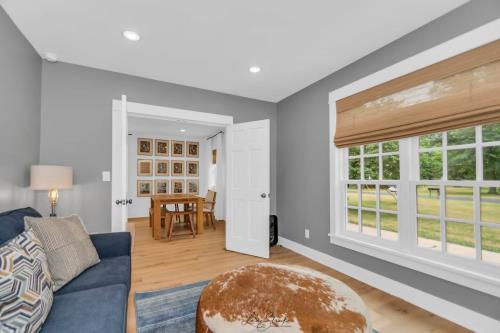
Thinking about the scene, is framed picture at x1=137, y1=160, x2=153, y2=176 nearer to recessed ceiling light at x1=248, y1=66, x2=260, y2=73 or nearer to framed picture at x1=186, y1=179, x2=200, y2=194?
framed picture at x1=186, y1=179, x2=200, y2=194

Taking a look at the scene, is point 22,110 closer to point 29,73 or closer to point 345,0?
point 29,73

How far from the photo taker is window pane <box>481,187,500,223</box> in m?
1.69

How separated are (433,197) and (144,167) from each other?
20.8ft

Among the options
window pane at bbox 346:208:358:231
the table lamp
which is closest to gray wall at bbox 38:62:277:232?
the table lamp

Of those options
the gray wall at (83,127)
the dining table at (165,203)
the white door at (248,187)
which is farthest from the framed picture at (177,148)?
the gray wall at (83,127)

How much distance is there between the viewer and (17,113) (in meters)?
2.13

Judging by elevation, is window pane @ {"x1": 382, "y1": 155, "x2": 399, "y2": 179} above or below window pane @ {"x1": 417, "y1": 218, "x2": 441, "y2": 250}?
above

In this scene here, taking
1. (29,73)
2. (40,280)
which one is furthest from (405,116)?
(29,73)

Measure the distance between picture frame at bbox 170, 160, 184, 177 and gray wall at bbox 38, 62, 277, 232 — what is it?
3.86m

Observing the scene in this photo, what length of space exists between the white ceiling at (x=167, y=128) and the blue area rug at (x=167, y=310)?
11.6 feet

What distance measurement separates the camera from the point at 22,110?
7.26ft

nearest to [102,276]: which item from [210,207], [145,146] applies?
[210,207]

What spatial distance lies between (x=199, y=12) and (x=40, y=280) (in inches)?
81.8

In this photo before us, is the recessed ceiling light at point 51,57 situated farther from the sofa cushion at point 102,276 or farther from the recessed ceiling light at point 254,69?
the sofa cushion at point 102,276
